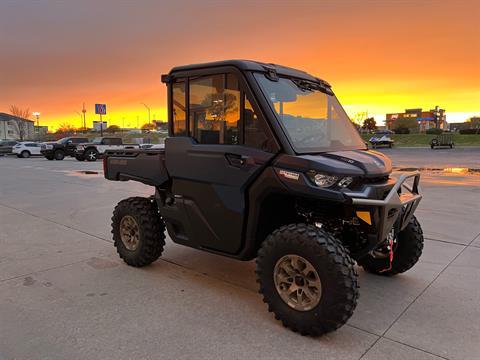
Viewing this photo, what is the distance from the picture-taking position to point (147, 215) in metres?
4.63

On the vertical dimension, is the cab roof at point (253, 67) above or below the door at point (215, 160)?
above

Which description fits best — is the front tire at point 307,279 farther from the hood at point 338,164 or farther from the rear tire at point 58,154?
the rear tire at point 58,154

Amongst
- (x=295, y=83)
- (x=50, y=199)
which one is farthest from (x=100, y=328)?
(x=50, y=199)

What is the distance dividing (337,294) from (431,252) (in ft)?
9.92

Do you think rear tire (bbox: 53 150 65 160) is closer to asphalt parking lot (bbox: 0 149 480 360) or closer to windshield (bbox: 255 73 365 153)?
asphalt parking lot (bbox: 0 149 480 360)

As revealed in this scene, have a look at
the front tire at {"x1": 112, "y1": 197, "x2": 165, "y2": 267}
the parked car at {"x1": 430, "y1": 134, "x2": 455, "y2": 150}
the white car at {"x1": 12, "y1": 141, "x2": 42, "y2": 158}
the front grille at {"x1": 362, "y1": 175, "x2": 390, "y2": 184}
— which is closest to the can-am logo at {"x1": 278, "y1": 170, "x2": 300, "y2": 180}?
the front grille at {"x1": 362, "y1": 175, "x2": 390, "y2": 184}

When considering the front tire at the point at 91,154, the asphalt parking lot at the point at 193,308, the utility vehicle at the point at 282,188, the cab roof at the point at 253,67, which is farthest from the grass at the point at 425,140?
the utility vehicle at the point at 282,188

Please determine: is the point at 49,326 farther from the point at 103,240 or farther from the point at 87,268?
the point at 103,240

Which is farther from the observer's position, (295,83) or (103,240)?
(103,240)

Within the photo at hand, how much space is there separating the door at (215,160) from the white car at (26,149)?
35.7 m

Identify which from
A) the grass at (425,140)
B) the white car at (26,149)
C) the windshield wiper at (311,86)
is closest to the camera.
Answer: the windshield wiper at (311,86)

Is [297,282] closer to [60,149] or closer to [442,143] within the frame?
[60,149]

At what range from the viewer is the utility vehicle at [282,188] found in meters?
3.10

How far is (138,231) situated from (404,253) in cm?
301
